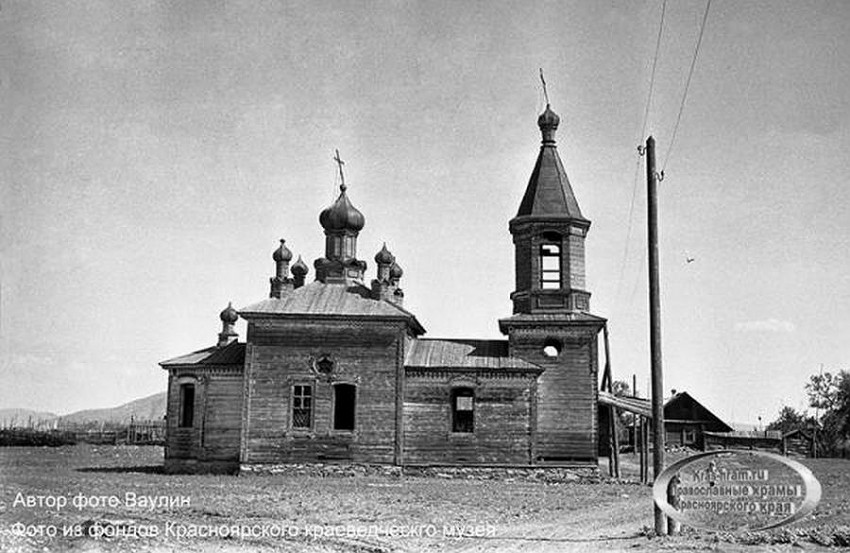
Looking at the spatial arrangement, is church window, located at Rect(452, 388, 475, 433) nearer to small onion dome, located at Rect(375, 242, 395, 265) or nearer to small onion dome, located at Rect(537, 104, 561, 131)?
small onion dome, located at Rect(375, 242, 395, 265)

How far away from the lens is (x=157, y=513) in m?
16.4

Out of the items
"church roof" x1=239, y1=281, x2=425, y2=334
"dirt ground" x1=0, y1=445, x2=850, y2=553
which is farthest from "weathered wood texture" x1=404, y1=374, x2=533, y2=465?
"church roof" x1=239, y1=281, x2=425, y2=334

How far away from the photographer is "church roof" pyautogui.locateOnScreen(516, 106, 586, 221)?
2905 cm

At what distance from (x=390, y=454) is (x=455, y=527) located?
39.3 feet

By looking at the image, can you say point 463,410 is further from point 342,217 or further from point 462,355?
point 342,217

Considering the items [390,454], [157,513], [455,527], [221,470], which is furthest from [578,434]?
[157,513]

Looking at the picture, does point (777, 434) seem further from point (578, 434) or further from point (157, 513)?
point (157, 513)

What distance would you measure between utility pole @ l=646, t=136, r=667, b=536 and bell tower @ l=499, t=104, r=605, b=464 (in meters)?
12.0

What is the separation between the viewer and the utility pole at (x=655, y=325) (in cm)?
1512

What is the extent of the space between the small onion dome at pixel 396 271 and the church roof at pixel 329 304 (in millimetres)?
3936

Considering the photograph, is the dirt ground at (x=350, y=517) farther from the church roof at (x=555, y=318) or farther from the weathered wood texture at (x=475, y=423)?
the church roof at (x=555, y=318)

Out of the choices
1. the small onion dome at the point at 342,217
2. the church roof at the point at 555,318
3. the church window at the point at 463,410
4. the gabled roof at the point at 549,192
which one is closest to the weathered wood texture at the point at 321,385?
the church window at the point at 463,410

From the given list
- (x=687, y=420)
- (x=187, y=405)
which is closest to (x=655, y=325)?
(x=187, y=405)

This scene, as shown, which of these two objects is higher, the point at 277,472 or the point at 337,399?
the point at 337,399
